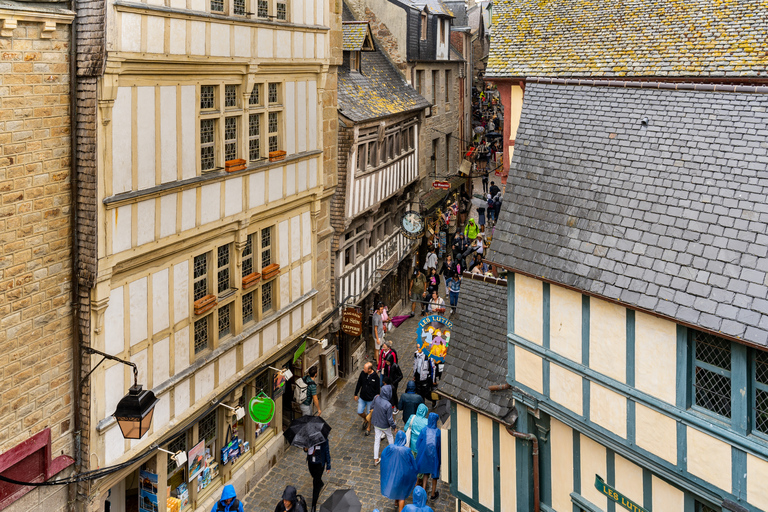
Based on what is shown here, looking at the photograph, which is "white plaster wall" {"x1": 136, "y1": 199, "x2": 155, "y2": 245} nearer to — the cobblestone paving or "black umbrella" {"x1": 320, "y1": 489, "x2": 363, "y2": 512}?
"black umbrella" {"x1": 320, "y1": 489, "x2": 363, "y2": 512}

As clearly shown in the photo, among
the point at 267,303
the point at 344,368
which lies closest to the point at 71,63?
the point at 267,303

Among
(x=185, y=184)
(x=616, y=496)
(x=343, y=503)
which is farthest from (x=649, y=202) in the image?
(x=185, y=184)

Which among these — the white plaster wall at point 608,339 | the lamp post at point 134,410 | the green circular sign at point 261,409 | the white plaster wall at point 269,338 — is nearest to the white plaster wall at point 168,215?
the lamp post at point 134,410

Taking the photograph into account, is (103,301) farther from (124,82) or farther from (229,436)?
(229,436)

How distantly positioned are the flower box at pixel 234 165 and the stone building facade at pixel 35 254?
110 inches

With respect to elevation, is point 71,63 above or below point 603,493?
above

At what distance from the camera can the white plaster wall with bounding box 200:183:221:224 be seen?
384 inches

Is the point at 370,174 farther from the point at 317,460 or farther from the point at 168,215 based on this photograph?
the point at 168,215

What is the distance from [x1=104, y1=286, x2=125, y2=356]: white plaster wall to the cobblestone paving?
4454 mm

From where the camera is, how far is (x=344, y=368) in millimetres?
16828

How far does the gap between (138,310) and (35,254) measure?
1.61 m

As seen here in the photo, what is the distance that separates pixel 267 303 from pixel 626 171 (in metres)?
6.80

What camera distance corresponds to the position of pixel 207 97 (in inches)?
392

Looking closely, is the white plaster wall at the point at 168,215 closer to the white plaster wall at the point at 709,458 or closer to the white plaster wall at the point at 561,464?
the white plaster wall at the point at 561,464
